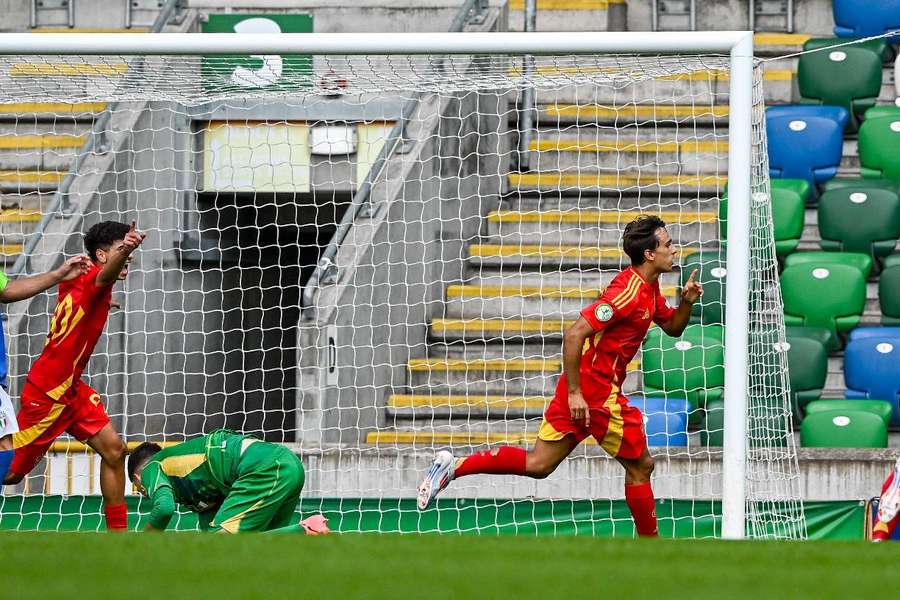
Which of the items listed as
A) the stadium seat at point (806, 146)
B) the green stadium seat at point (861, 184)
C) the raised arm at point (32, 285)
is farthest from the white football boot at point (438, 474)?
the stadium seat at point (806, 146)

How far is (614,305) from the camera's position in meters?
6.29

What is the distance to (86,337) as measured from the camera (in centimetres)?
693

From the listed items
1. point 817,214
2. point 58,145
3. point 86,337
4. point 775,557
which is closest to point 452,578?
point 775,557

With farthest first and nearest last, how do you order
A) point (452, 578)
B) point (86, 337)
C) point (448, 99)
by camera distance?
point (448, 99) → point (86, 337) → point (452, 578)

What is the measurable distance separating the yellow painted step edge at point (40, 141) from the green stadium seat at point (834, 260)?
4.85 metres

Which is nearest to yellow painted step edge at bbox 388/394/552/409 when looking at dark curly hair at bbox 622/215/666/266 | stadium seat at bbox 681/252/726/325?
stadium seat at bbox 681/252/726/325

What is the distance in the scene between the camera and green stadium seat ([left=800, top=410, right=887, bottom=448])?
8203 mm

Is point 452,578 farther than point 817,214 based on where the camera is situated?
No

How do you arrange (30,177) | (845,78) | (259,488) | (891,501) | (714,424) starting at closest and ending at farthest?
(891,501) < (259,488) < (714,424) < (30,177) < (845,78)

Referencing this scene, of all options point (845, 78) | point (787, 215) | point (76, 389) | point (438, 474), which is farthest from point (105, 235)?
point (845, 78)

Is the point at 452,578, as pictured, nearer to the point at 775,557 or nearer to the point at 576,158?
the point at 775,557

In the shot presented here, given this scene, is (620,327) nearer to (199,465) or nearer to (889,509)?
(889,509)

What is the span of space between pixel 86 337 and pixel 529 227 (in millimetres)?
3708

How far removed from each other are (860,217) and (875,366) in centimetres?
117
